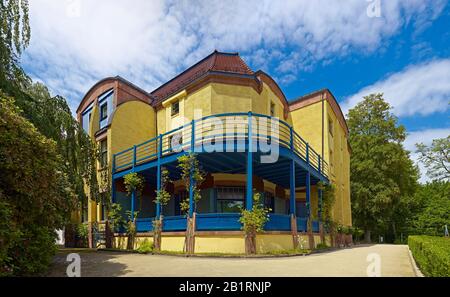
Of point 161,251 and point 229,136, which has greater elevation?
point 229,136

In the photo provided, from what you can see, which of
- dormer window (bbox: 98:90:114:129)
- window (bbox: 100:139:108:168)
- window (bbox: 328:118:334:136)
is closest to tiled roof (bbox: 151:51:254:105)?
dormer window (bbox: 98:90:114:129)

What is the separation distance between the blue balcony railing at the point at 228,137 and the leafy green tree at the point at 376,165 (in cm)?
1430

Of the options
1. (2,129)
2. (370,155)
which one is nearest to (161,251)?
(2,129)

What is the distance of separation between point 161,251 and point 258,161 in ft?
17.7

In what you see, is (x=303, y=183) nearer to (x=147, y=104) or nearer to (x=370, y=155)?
(x=147, y=104)

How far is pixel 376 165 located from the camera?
112ft

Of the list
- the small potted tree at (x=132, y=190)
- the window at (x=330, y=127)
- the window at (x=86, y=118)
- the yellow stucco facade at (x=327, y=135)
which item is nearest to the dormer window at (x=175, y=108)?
the small potted tree at (x=132, y=190)

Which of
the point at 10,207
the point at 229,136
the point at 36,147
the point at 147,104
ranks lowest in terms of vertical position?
the point at 10,207

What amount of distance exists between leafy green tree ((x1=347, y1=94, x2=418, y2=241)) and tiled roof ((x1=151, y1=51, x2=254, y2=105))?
21.6m

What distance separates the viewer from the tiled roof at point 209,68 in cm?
1752

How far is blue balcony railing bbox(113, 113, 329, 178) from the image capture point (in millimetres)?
13086

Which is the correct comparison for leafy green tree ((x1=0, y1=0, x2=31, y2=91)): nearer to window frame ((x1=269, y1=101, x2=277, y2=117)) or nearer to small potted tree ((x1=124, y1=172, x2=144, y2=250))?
small potted tree ((x1=124, y1=172, x2=144, y2=250))

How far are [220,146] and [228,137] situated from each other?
0.76 meters

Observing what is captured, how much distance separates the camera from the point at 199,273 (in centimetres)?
784
